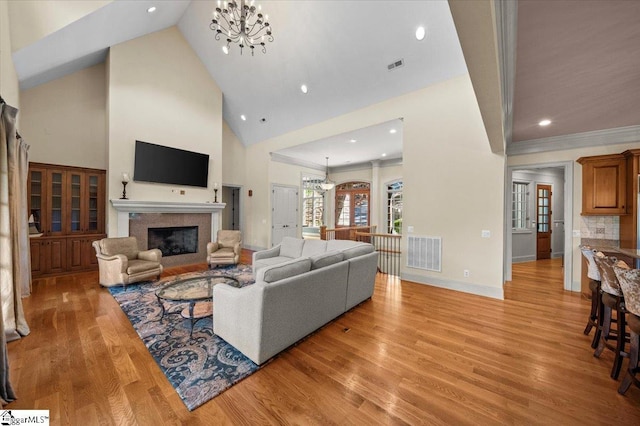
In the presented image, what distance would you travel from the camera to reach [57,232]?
15.8ft

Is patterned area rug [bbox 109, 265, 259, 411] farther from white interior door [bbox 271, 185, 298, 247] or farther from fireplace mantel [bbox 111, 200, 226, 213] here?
white interior door [bbox 271, 185, 298, 247]

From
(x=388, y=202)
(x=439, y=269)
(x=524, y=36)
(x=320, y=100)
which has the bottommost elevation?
(x=439, y=269)

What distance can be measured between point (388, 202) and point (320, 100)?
4558 mm

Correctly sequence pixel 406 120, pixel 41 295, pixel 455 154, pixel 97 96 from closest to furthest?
1. pixel 41 295
2. pixel 455 154
3. pixel 406 120
4. pixel 97 96

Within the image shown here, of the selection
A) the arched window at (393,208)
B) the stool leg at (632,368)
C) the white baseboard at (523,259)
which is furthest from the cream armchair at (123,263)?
the white baseboard at (523,259)

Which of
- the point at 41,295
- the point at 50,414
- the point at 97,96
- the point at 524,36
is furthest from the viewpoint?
the point at 97,96

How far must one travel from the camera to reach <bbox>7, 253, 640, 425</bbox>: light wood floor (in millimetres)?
1629

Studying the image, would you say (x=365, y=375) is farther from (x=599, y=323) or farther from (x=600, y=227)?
(x=600, y=227)

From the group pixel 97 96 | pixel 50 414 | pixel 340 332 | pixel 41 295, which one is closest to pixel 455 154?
pixel 340 332

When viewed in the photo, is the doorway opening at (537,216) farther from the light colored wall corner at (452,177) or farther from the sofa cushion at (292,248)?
the sofa cushion at (292,248)

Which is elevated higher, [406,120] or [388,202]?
[406,120]

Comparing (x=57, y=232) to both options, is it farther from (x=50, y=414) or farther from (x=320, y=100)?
(x=320, y=100)

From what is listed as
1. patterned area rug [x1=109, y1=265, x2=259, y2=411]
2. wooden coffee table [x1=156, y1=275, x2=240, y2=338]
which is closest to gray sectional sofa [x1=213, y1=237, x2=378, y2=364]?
patterned area rug [x1=109, y1=265, x2=259, y2=411]

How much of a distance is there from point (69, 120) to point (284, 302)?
21.1 feet
